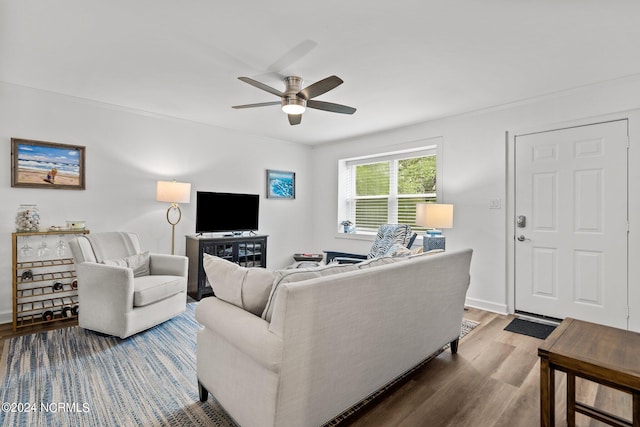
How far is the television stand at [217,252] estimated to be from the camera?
3.99m

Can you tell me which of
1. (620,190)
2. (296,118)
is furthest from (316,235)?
(620,190)

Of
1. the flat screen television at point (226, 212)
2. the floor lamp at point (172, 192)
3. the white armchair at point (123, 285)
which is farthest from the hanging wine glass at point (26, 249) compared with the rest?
the flat screen television at point (226, 212)

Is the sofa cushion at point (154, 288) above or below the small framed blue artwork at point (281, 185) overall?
below

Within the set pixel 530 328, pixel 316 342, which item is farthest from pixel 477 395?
pixel 530 328

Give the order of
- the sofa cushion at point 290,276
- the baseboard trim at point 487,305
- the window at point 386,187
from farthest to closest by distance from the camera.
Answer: the window at point 386,187
the baseboard trim at point 487,305
the sofa cushion at point 290,276

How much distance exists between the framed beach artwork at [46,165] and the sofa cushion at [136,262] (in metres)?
1.07

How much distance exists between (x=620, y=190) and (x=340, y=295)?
3050 millimetres

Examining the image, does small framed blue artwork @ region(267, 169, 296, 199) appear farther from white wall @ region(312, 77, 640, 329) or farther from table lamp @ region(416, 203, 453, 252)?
table lamp @ region(416, 203, 453, 252)

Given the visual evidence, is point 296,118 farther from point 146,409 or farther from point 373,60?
point 146,409

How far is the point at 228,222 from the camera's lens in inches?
179

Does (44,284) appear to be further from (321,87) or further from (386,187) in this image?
(386,187)

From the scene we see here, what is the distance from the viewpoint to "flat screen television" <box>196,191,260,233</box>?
430 centimetres

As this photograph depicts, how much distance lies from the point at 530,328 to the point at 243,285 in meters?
2.99

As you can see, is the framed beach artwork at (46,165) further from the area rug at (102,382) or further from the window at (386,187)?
the window at (386,187)
